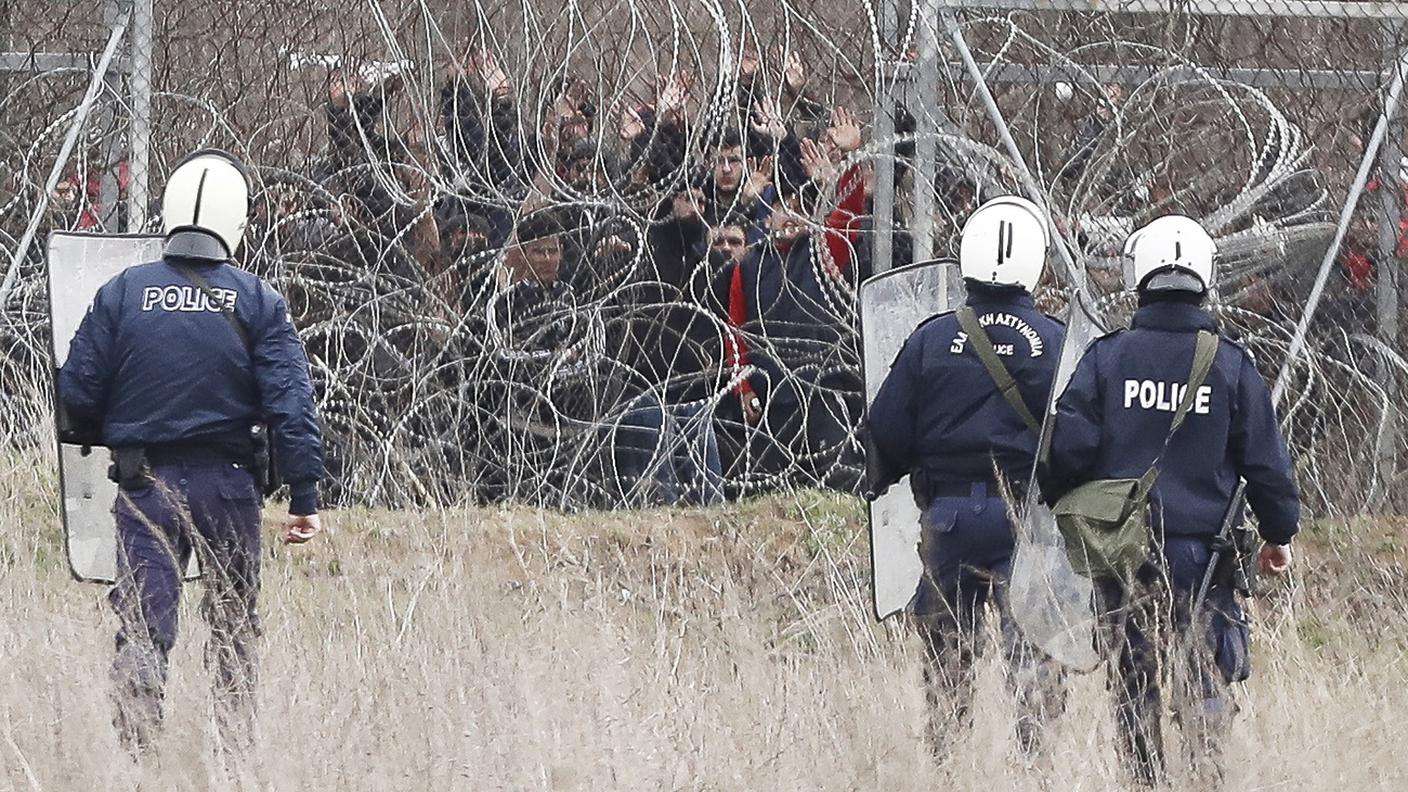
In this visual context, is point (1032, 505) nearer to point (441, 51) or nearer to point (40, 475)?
point (441, 51)

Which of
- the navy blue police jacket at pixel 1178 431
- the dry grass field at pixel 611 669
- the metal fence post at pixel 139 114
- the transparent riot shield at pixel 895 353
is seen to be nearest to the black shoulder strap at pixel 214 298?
the dry grass field at pixel 611 669

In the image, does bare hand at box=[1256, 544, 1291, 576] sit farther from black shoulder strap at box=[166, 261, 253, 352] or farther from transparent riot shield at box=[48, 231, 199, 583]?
transparent riot shield at box=[48, 231, 199, 583]

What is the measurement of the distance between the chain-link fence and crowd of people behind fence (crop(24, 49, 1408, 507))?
0.6 inches

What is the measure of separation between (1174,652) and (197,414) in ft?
8.30

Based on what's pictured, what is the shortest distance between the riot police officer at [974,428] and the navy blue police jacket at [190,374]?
154 centimetres

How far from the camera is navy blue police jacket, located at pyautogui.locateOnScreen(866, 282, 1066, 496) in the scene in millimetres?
5578

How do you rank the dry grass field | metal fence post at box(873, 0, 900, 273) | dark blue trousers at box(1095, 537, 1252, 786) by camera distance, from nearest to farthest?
A: 1. the dry grass field
2. dark blue trousers at box(1095, 537, 1252, 786)
3. metal fence post at box(873, 0, 900, 273)

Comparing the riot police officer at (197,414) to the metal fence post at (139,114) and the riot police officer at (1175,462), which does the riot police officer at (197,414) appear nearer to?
the metal fence post at (139,114)

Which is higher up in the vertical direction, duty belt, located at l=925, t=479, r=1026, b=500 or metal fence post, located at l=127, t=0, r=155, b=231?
metal fence post, located at l=127, t=0, r=155, b=231

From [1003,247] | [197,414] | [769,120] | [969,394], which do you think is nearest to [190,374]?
[197,414]

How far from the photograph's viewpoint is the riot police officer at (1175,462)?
5.15m

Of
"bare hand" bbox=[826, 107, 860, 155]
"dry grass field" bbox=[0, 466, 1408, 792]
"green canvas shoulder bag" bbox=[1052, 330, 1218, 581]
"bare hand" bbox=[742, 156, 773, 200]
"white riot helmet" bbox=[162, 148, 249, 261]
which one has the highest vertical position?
"bare hand" bbox=[826, 107, 860, 155]

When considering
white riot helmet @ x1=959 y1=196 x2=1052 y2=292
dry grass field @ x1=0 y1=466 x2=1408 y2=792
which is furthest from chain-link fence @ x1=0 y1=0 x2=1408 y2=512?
white riot helmet @ x1=959 y1=196 x2=1052 y2=292

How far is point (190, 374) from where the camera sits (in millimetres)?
5496
